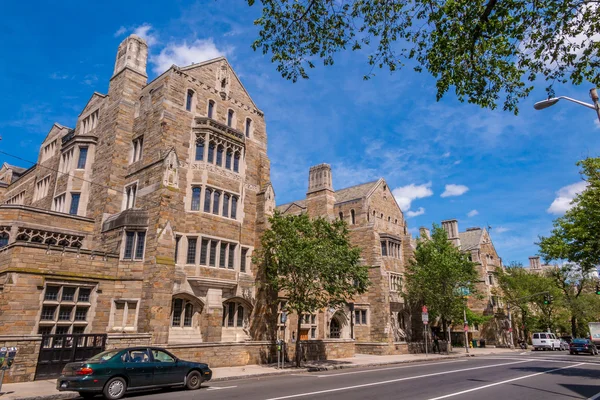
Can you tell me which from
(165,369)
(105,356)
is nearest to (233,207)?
(165,369)

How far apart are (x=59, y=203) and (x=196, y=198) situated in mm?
10837

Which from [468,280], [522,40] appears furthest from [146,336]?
[468,280]

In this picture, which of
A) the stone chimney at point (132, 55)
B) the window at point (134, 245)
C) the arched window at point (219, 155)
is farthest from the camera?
the stone chimney at point (132, 55)

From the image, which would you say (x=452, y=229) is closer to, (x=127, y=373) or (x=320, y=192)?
(x=320, y=192)

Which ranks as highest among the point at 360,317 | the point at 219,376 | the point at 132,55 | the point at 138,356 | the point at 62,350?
the point at 132,55

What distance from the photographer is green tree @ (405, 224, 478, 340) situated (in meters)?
35.1

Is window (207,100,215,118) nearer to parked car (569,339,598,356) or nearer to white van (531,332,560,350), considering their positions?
parked car (569,339,598,356)

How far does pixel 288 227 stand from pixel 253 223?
3.69 m

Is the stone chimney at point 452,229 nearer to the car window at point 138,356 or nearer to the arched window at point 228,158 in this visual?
the arched window at point 228,158

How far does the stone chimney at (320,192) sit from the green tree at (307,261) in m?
14.5

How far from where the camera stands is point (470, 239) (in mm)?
58688

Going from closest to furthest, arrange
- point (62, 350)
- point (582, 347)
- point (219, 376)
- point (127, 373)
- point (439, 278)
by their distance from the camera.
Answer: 1. point (127, 373)
2. point (62, 350)
3. point (219, 376)
4. point (582, 347)
5. point (439, 278)

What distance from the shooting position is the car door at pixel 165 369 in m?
12.2

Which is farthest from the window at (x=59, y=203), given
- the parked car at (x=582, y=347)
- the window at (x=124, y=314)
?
the parked car at (x=582, y=347)
